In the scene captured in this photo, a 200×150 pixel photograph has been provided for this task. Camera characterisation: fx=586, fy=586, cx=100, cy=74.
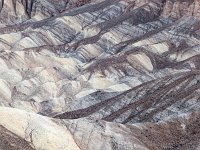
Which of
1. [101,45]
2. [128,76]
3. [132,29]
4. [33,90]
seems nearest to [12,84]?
[33,90]

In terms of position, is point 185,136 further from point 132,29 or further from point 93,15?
point 93,15

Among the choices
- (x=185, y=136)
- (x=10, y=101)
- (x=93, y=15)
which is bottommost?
(x=93, y=15)

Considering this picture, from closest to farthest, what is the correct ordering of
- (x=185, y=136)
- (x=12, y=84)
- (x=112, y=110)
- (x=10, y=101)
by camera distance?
(x=185, y=136) < (x=112, y=110) < (x=10, y=101) < (x=12, y=84)

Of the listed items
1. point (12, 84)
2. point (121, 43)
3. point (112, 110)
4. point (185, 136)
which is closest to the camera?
point (185, 136)

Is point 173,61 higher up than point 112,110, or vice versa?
point 112,110

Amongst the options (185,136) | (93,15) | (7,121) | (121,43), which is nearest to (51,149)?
(7,121)

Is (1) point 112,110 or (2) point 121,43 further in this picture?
(2) point 121,43
